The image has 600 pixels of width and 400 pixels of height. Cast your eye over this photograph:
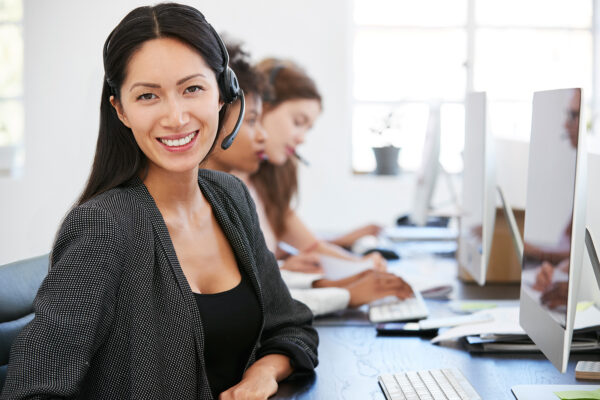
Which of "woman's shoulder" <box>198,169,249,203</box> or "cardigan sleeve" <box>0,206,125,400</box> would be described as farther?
"woman's shoulder" <box>198,169,249,203</box>

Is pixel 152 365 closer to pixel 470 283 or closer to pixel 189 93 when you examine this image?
pixel 189 93

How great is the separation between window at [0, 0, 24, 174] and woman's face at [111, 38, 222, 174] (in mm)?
4010

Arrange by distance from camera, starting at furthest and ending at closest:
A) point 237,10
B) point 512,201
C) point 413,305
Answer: point 237,10 → point 512,201 → point 413,305

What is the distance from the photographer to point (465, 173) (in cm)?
206

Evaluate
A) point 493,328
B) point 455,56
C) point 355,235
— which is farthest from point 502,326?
point 455,56

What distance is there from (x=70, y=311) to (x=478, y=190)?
1.12 metres

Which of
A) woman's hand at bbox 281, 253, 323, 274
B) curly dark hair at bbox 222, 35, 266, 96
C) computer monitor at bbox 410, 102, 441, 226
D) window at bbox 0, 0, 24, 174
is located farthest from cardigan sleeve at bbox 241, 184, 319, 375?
window at bbox 0, 0, 24, 174

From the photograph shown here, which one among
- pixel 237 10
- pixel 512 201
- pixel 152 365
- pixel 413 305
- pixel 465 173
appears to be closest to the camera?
pixel 152 365

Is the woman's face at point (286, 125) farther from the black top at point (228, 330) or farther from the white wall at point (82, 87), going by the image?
the white wall at point (82, 87)

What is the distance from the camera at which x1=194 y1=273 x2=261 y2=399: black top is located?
1.22 m

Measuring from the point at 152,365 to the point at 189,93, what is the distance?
46 cm

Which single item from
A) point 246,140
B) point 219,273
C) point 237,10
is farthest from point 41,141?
point 219,273

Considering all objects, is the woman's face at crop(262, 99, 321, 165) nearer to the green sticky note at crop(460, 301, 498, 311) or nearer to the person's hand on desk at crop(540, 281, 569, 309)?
the green sticky note at crop(460, 301, 498, 311)

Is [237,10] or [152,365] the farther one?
[237,10]
